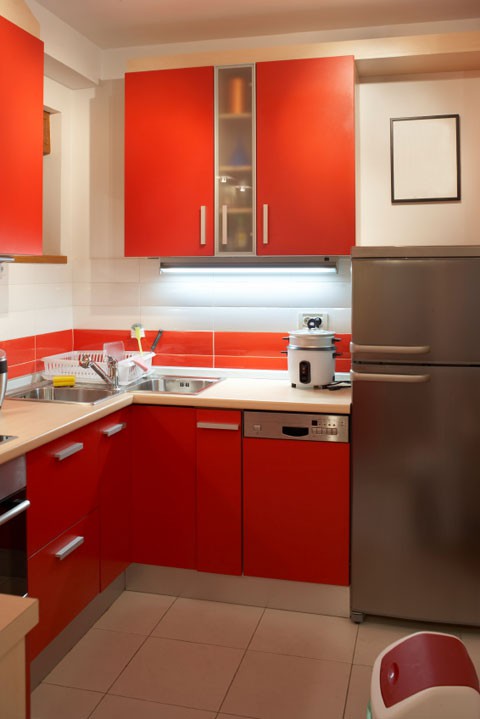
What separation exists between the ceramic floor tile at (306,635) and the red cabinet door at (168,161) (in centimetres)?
166

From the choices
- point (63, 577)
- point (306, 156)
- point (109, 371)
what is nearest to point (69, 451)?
point (63, 577)

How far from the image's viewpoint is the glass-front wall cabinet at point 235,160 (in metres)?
3.20

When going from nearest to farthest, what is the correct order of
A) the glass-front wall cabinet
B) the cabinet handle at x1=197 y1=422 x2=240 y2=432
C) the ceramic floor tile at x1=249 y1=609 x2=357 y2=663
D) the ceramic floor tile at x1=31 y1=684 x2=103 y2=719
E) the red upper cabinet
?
1. the ceramic floor tile at x1=31 y1=684 x2=103 y2=719
2. the red upper cabinet
3. the ceramic floor tile at x1=249 y1=609 x2=357 y2=663
4. the cabinet handle at x1=197 y1=422 x2=240 y2=432
5. the glass-front wall cabinet

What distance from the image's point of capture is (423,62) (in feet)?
10.4

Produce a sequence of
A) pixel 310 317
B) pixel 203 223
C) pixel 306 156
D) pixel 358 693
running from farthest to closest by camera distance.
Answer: pixel 310 317, pixel 203 223, pixel 306 156, pixel 358 693

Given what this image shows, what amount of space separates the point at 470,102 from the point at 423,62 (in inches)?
12.0

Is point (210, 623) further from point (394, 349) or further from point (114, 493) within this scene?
point (394, 349)

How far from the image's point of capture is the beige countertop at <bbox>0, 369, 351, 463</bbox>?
2.41 meters

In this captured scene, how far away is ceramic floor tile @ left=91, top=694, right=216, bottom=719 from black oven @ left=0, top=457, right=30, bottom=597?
0.47 m

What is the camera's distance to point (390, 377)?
282 centimetres

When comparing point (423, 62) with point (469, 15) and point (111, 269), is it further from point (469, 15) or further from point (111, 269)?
point (111, 269)

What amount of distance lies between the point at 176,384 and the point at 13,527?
4.70 feet

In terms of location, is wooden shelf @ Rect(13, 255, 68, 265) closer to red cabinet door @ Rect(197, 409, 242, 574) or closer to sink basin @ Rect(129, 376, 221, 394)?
sink basin @ Rect(129, 376, 221, 394)

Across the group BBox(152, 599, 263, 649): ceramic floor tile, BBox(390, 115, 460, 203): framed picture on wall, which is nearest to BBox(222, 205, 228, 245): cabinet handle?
BBox(390, 115, 460, 203): framed picture on wall
